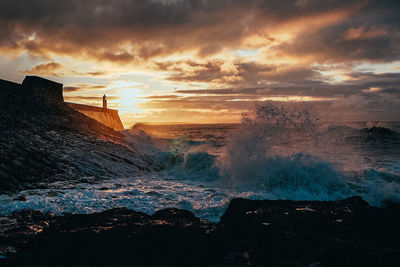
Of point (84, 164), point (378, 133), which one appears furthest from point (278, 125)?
point (378, 133)

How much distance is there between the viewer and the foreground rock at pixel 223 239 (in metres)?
2.02

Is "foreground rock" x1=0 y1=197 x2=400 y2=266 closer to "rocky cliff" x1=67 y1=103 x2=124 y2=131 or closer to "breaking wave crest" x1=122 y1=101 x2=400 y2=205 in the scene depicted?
"breaking wave crest" x1=122 y1=101 x2=400 y2=205

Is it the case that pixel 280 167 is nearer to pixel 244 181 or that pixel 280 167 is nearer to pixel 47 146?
pixel 244 181

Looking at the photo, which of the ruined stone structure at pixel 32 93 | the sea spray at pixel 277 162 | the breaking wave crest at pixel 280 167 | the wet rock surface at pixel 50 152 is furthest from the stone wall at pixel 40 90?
the sea spray at pixel 277 162

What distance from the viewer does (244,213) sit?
9.95 feet

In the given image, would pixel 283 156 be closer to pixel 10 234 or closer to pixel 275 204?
pixel 275 204

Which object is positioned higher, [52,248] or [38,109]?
[38,109]

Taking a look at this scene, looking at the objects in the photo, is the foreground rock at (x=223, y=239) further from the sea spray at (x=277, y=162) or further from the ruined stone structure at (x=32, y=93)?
the ruined stone structure at (x=32, y=93)

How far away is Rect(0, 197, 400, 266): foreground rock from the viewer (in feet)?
6.61

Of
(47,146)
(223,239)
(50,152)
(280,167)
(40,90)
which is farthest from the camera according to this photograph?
(40,90)

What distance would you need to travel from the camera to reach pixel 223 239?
242cm

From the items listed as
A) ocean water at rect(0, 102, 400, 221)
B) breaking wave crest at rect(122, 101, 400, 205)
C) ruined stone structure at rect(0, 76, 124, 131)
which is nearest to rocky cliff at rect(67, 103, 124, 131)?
ruined stone structure at rect(0, 76, 124, 131)

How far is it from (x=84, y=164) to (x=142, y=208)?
3202 mm

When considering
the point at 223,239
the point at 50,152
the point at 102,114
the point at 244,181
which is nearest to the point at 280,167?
the point at 244,181
